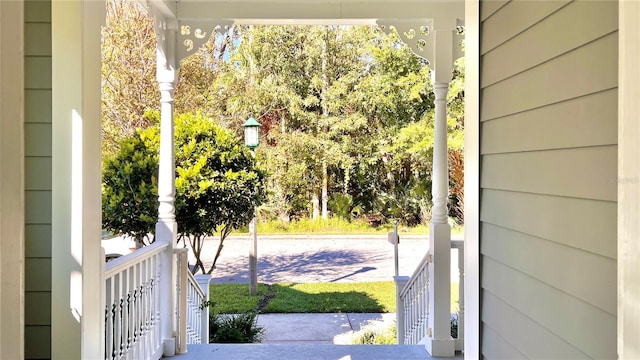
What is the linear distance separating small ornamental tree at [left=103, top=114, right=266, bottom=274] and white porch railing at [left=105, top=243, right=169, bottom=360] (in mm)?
1288

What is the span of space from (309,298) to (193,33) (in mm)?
4991

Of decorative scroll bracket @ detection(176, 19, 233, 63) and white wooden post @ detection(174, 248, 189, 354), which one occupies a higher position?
decorative scroll bracket @ detection(176, 19, 233, 63)

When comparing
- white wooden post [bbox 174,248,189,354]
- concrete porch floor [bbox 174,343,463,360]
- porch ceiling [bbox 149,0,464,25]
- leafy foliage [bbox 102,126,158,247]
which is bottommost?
concrete porch floor [bbox 174,343,463,360]

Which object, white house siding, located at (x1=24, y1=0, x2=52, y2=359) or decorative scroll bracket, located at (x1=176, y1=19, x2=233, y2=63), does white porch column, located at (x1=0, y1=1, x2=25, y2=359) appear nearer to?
white house siding, located at (x1=24, y1=0, x2=52, y2=359)

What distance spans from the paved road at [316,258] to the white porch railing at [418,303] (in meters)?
4.02

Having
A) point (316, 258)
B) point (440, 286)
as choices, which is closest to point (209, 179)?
point (440, 286)

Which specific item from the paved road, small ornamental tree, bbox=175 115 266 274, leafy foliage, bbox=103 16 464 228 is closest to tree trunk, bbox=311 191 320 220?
leafy foliage, bbox=103 16 464 228

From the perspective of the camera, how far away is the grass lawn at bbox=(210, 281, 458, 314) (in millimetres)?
6781

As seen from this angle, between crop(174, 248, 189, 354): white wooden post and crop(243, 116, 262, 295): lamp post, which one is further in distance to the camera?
crop(243, 116, 262, 295): lamp post

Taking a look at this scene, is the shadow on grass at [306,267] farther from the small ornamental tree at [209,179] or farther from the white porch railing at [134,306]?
the white porch railing at [134,306]

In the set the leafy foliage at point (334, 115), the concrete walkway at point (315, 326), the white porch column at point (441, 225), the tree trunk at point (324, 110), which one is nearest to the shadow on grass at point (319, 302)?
the concrete walkway at point (315, 326)

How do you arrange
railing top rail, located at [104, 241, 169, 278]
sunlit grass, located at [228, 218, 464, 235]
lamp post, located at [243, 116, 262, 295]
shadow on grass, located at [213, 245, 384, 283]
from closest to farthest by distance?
railing top rail, located at [104, 241, 169, 278] → lamp post, located at [243, 116, 262, 295] → shadow on grass, located at [213, 245, 384, 283] → sunlit grass, located at [228, 218, 464, 235]

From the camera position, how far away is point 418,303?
3.90 meters

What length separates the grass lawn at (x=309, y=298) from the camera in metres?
6.78
